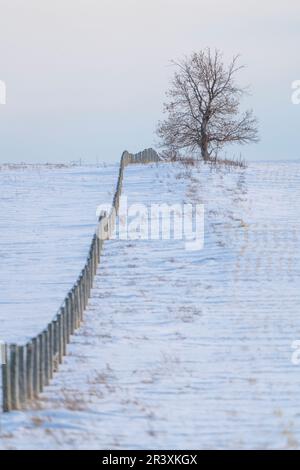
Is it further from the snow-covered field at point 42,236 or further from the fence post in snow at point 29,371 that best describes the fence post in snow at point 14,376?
the snow-covered field at point 42,236

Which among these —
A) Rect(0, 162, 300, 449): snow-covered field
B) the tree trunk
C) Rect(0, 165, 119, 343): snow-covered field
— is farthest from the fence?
the tree trunk

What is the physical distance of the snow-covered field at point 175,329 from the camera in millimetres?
14109

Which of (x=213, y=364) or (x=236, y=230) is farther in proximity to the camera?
(x=236, y=230)

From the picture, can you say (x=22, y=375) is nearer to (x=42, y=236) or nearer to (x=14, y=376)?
(x=14, y=376)

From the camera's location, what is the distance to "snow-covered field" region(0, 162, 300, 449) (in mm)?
14109

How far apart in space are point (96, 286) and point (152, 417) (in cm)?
1195

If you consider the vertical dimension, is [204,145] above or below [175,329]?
above

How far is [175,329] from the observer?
22016 millimetres

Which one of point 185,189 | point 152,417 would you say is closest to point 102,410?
point 152,417

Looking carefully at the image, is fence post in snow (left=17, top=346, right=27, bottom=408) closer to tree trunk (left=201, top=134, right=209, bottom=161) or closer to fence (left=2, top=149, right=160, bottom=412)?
fence (left=2, top=149, right=160, bottom=412)

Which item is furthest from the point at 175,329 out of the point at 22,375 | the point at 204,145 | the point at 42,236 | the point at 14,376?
the point at 204,145

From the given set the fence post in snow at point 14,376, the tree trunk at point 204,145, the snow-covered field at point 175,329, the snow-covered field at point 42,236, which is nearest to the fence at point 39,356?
the fence post in snow at point 14,376

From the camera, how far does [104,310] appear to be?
78.0 ft
